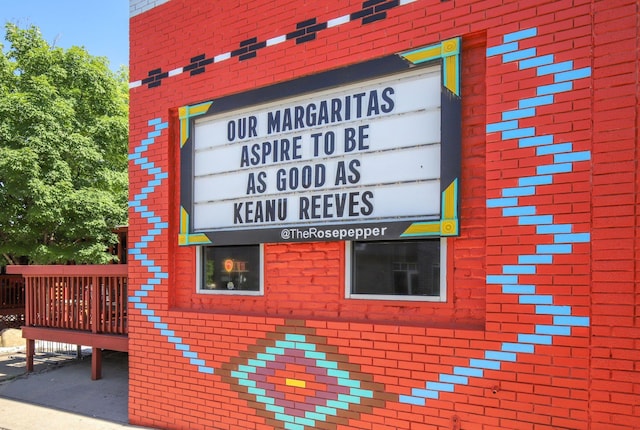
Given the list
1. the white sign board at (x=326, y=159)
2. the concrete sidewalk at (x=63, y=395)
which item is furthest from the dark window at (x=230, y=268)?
the concrete sidewalk at (x=63, y=395)

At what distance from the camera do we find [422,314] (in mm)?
3963

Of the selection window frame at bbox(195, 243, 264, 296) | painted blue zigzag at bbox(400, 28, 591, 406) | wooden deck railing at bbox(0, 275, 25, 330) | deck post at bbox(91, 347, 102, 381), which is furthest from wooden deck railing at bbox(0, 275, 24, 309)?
painted blue zigzag at bbox(400, 28, 591, 406)

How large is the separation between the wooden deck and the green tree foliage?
3.21m

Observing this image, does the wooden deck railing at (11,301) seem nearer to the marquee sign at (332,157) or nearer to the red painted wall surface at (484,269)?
the red painted wall surface at (484,269)

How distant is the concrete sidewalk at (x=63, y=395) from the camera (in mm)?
5891

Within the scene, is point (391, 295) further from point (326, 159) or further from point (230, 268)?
point (230, 268)

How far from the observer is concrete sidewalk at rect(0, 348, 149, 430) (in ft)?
19.3

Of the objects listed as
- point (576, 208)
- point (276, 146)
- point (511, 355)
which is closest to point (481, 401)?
point (511, 355)

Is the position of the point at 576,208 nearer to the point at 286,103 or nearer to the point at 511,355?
the point at 511,355

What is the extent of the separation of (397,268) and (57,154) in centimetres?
1053

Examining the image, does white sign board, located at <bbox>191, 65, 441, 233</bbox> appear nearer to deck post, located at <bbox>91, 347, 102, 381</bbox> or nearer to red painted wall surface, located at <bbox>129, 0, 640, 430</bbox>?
red painted wall surface, located at <bbox>129, 0, 640, 430</bbox>

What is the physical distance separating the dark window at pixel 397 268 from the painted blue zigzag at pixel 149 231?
2.42m

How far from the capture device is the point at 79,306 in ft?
26.2

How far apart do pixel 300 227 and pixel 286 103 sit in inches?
49.3
